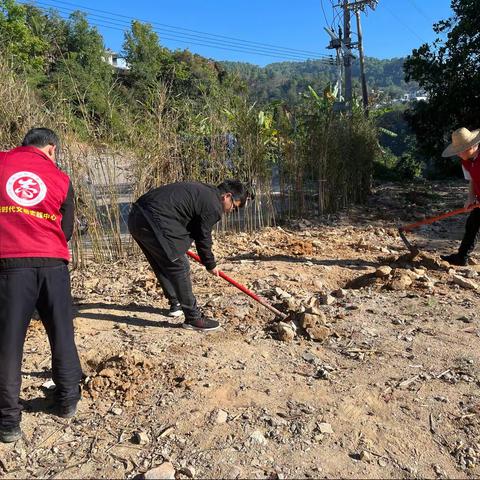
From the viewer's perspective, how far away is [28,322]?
2369 millimetres

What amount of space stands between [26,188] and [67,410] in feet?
3.87

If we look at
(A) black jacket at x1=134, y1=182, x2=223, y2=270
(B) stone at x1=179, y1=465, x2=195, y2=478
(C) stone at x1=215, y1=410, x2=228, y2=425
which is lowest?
(B) stone at x1=179, y1=465, x2=195, y2=478

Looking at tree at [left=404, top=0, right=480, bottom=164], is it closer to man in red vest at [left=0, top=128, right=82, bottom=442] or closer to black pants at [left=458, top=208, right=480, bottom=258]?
black pants at [left=458, top=208, right=480, bottom=258]

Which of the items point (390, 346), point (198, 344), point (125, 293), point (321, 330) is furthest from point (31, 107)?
point (390, 346)

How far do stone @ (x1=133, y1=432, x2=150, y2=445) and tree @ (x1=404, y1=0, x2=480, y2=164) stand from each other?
38.4 feet

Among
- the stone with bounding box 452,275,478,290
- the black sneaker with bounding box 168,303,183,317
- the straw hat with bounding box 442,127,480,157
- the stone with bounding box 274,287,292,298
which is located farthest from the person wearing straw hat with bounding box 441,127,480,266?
the black sneaker with bounding box 168,303,183,317

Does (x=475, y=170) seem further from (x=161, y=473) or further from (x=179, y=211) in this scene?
(x=161, y=473)

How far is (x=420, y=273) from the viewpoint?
4.61m

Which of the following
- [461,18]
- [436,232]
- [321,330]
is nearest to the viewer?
[321,330]

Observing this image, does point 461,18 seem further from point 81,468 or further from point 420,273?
point 81,468

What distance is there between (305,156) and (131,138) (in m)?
3.14

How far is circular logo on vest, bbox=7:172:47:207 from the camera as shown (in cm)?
226

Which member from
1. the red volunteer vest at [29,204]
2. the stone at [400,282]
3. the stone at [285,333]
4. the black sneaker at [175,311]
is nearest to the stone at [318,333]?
the stone at [285,333]

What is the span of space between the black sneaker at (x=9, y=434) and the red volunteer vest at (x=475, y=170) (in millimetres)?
4361
